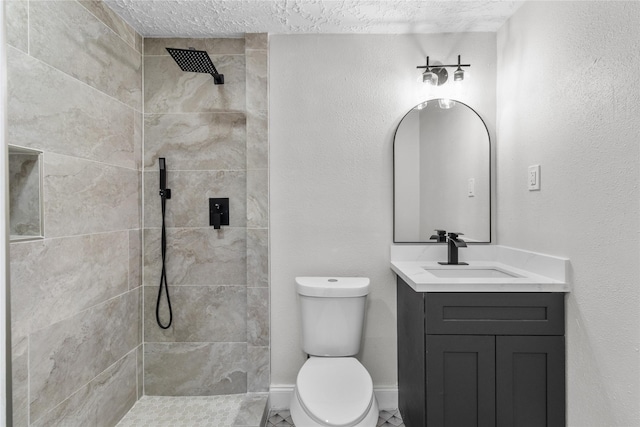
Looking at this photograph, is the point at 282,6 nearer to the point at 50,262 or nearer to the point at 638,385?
the point at 50,262

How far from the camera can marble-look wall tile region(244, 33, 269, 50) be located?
6.91 ft

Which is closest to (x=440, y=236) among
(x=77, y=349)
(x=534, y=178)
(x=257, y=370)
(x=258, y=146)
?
(x=534, y=178)

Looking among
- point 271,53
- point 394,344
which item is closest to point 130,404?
point 394,344

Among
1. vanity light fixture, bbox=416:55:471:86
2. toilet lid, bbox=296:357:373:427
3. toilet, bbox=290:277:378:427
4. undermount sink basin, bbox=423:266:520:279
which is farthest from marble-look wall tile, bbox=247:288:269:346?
vanity light fixture, bbox=416:55:471:86

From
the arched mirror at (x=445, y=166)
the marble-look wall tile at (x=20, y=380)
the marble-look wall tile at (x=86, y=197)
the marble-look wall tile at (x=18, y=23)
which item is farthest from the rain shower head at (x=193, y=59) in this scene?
the marble-look wall tile at (x=20, y=380)

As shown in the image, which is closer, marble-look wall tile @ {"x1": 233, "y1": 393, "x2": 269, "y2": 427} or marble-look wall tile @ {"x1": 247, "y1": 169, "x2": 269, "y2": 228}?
marble-look wall tile @ {"x1": 233, "y1": 393, "x2": 269, "y2": 427}

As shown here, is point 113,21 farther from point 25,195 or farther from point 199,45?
point 25,195

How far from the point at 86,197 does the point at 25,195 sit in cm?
31

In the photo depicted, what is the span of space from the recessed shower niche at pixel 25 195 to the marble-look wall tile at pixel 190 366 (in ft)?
3.70

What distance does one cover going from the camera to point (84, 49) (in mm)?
1652

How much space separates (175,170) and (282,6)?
3.70 feet

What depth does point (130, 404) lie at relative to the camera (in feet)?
6.80

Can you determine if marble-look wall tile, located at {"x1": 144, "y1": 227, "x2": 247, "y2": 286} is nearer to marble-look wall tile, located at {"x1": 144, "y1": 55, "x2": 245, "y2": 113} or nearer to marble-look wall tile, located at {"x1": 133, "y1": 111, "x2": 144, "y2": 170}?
marble-look wall tile, located at {"x1": 133, "y1": 111, "x2": 144, "y2": 170}

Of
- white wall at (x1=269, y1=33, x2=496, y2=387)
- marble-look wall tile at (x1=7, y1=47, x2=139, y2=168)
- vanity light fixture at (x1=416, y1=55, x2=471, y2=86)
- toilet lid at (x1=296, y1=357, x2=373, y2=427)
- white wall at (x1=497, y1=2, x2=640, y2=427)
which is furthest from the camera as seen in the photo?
white wall at (x1=269, y1=33, x2=496, y2=387)
